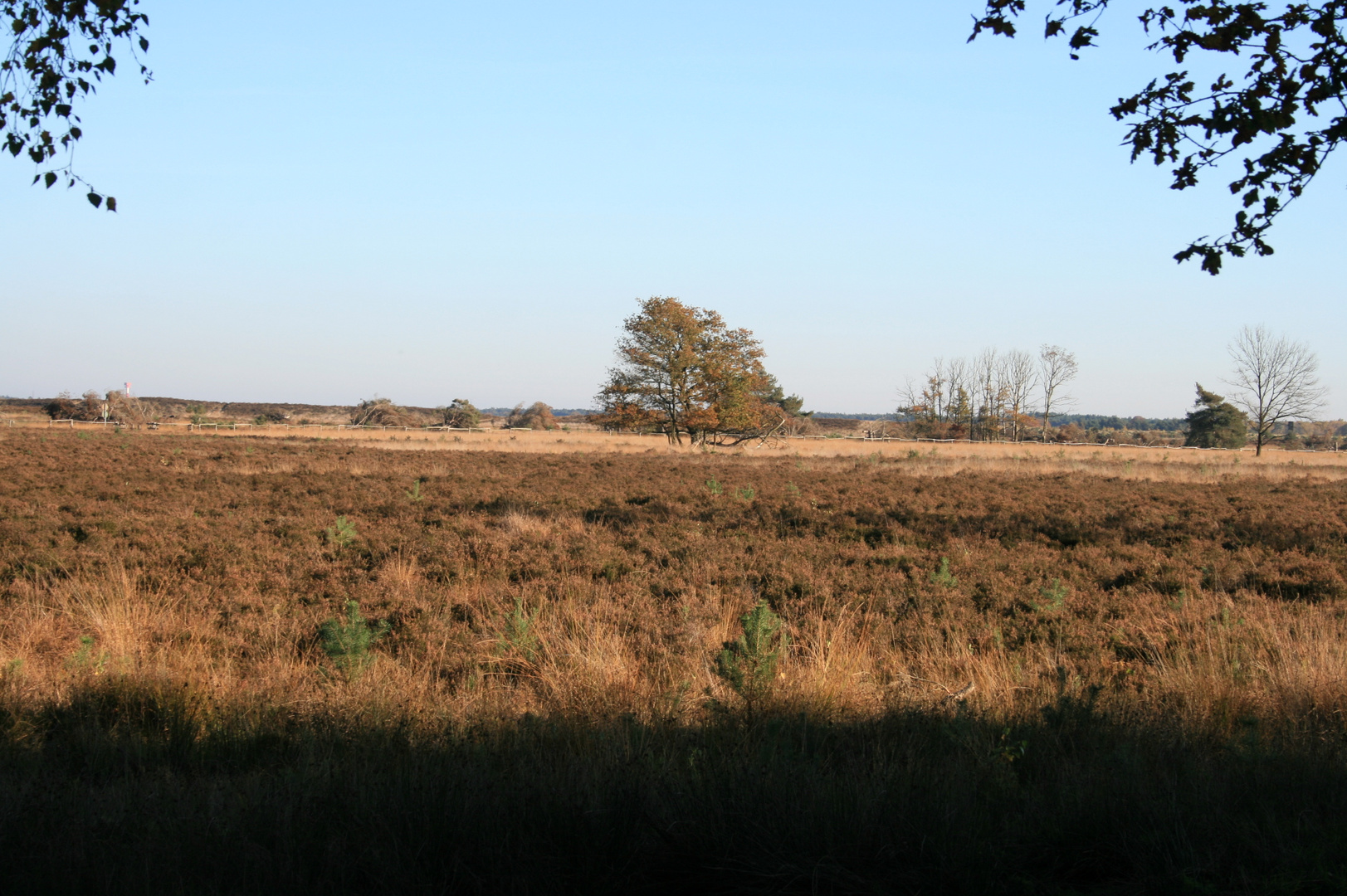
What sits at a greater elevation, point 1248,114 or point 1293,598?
point 1248,114

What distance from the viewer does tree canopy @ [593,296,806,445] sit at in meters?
41.2

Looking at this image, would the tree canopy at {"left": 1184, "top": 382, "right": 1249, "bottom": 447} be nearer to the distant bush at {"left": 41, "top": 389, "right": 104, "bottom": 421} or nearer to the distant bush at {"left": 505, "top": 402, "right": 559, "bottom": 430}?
the distant bush at {"left": 505, "top": 402, "right": 559, "bottom": 430}

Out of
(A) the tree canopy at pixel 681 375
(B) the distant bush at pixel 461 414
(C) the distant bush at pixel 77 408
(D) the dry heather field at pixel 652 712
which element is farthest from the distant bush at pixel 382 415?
(D) the dry heather field at pixel 652 712

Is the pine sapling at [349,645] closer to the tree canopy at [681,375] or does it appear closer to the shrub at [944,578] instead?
the shrub at [944,578]

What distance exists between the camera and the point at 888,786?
327 cm

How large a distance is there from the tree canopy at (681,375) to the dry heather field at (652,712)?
3013 cm

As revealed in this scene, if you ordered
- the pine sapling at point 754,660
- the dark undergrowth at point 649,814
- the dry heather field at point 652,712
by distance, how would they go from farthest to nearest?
the pine sapling at point 754,660
the dry heather field at point 652,712
the dark undergrowth at point 649,814

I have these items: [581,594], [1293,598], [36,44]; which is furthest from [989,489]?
[36,44]

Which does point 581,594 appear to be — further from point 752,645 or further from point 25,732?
point 25,732

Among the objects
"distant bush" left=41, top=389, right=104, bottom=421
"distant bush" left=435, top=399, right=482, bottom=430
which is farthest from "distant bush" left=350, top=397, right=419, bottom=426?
"distant bush" left=41, top=389, right=104, bottom=421

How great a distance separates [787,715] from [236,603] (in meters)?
5.27

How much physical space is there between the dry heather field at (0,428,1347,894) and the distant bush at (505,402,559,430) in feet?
259

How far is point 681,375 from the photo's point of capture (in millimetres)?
41562

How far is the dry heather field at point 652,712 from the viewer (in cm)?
275
